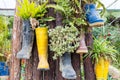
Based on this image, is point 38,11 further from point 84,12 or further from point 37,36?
point 84,12

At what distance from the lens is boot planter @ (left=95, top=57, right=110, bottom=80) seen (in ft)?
8.21

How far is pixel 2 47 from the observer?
323 centimetres

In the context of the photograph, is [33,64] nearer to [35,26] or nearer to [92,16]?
[35,26]

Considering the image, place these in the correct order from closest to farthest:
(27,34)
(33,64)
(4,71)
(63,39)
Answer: (63,39) → (27,34) → (33,64) → (4,71)

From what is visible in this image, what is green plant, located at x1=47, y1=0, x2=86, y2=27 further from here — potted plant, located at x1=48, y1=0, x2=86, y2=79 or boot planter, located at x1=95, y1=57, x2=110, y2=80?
boot planter, located at x1=95, y1=57, x2=110, y2=80

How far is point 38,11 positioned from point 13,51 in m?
0.46

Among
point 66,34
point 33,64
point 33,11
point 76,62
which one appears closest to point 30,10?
point 33,11

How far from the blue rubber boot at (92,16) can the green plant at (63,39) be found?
0.51ft

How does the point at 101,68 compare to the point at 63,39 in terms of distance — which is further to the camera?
the point at 101,68

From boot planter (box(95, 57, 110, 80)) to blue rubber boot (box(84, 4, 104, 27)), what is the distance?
345mm

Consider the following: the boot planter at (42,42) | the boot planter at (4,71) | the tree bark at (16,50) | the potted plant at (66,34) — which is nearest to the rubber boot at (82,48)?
the potted plant at (66,34)

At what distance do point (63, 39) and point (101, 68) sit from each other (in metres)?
0.45

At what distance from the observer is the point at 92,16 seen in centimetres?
243

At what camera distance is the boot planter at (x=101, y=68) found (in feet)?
8.21
